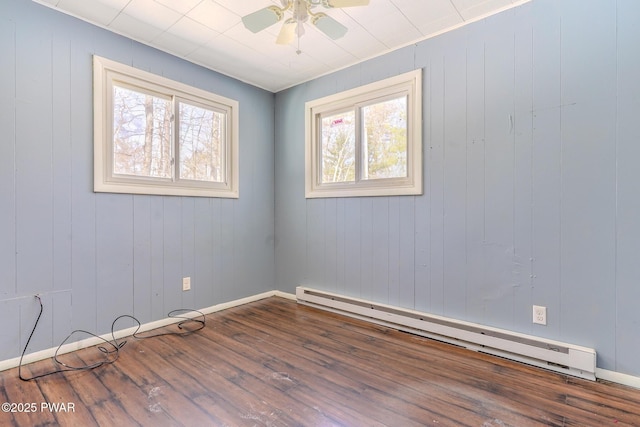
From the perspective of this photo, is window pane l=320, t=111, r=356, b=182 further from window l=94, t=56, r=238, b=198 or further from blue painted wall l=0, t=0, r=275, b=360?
blue painted wall l=0, t=0, r=275, b=360

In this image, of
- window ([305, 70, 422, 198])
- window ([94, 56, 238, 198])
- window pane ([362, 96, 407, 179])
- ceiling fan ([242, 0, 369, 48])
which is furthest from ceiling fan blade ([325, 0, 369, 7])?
window ([94, 56, 238, 198])

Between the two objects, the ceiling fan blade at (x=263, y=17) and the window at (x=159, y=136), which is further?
the window at (x=159, y=136)

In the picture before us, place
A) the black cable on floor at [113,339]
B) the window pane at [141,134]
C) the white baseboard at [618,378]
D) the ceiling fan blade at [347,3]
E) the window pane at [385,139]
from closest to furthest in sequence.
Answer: the ceiling fan blade at [347,3]
the white baseboard at [618,378]
the black cable on floor at [113,339]
the window pane at [141,134]
the window pane at [385,139]

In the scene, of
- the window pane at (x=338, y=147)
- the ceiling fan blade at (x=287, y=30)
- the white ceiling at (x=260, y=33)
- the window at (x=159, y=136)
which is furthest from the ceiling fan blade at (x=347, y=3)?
the window at (x=159, y=136)

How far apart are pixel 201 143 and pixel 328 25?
184cm

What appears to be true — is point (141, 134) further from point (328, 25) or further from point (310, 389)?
point (310, 389)

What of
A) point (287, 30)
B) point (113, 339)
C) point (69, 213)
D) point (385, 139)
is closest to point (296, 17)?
point (287, 30)

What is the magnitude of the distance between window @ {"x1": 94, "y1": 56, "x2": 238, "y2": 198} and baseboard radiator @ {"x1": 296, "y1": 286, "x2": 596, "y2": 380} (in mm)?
1851

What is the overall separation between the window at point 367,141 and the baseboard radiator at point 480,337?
1073 mm

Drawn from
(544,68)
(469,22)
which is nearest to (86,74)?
(469,22)

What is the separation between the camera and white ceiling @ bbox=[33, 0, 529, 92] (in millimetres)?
2201

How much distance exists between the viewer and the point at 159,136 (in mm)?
2877

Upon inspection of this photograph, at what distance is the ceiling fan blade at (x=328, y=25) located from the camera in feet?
6.23

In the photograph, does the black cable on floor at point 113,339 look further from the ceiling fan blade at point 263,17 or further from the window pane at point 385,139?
the ceiling fan blade at point 263,17
